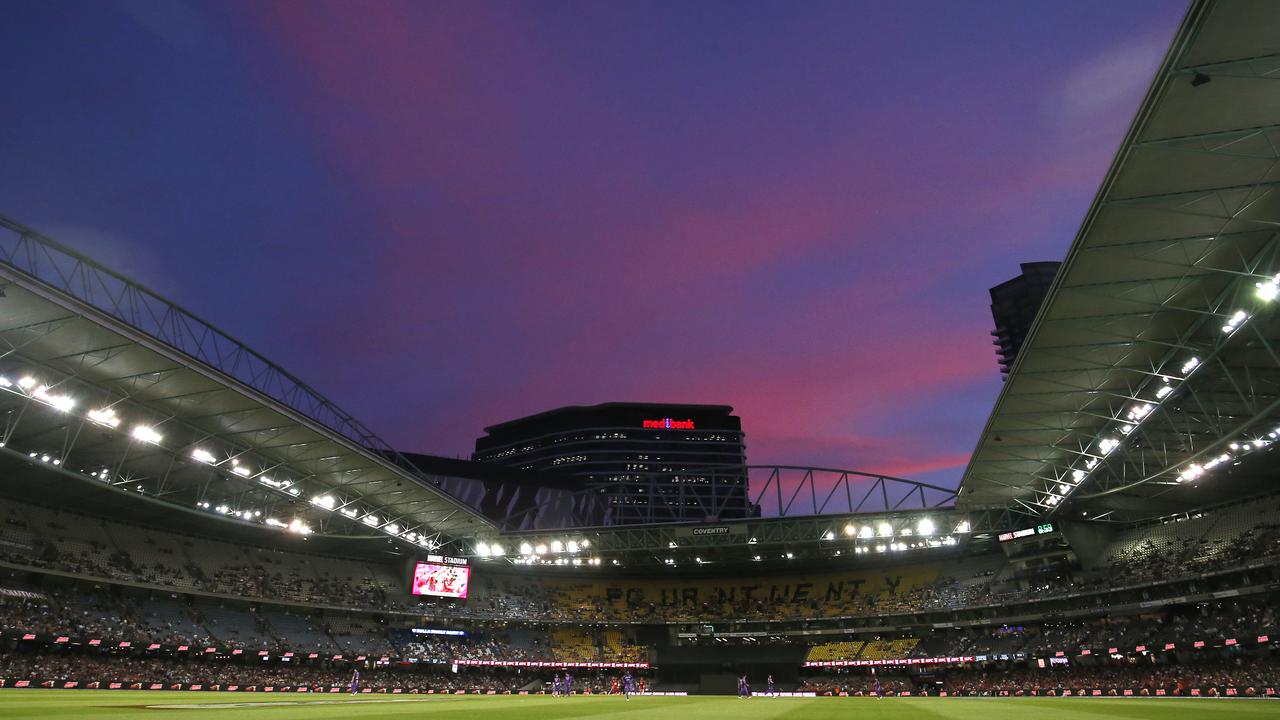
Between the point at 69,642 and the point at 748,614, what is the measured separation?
5481 cm

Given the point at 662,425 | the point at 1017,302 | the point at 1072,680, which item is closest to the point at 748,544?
the point at 1072,680

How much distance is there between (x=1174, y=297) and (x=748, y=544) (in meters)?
38.1

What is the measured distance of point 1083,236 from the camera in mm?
21875

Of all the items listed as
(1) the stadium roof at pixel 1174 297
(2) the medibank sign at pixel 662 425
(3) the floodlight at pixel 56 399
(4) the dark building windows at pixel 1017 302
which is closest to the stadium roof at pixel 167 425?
(3) the floodlight at pixel 56 399

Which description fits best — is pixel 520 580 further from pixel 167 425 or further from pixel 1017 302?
pixel 1017 302

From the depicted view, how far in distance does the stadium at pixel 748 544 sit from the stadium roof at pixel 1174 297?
5.0 inches

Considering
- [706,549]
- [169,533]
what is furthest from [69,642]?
[706,549]

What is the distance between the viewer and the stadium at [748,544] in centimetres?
2252

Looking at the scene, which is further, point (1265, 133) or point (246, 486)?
point (246, 486)

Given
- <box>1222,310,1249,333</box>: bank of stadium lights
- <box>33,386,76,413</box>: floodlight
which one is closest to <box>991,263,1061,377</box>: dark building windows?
<box>1222,310,1249,333</box>: bank of stadium lights

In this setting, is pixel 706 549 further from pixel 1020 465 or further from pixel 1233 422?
pixel 1233 422

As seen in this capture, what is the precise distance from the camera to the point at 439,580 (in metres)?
61.7

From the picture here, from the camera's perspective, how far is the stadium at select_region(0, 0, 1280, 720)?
22.5 m

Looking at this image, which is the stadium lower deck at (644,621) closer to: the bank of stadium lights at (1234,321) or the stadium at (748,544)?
the stadium at (748,544)
